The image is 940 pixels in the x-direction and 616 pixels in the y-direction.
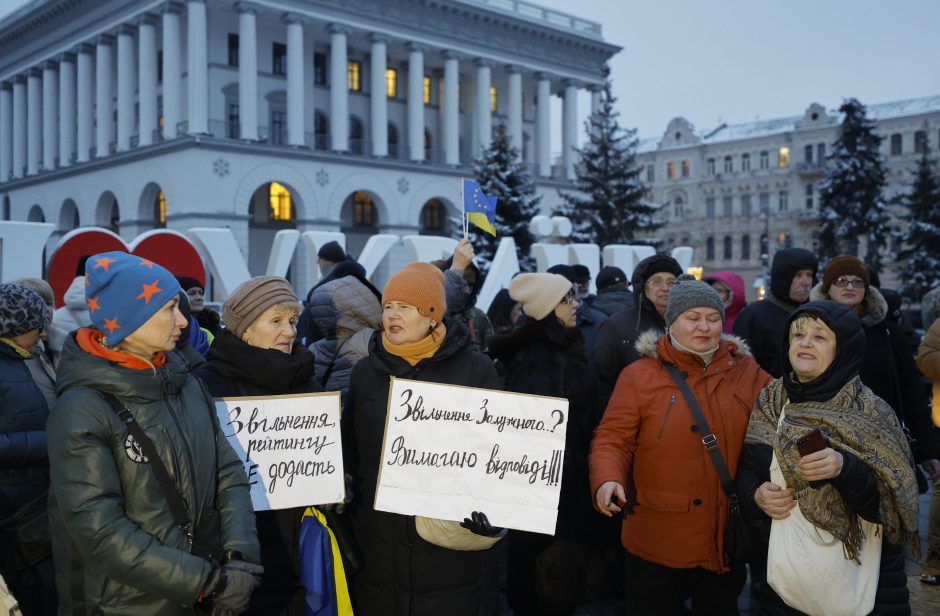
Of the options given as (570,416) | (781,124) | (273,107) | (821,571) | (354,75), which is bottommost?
(821,571)

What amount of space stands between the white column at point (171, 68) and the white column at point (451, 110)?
1385 cm

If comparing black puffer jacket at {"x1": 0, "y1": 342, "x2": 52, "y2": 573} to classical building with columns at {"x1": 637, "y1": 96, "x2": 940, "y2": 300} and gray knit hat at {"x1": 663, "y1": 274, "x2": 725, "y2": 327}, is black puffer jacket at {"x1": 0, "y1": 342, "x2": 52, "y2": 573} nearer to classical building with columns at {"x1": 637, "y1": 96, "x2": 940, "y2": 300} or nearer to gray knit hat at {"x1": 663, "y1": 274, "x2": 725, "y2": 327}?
gray knit hat at {"x1": 663, "y1": 274, "x2": 725, "y2": 327}

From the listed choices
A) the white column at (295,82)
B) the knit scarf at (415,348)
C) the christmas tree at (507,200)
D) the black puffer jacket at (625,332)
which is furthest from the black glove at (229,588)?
the white column at (295,82)

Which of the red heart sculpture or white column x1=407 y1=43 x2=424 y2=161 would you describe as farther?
white column x1=407 y1=43 x2=424 y2=161

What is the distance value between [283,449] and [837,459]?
2179mm

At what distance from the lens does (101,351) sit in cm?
266

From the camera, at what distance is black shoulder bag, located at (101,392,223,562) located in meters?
2.60

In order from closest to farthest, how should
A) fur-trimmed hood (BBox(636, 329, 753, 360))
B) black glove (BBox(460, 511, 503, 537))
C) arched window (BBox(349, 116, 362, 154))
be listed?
black glove (BBox(460, 511, 503, 537)) < fur-trimmed hood (BBox(636, 329, 753, 360)) < arched window (BBox(349, 116, 362, 154))

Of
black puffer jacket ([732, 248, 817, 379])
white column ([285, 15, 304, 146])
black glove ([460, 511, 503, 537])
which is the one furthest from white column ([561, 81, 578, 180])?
black glove ([460, 511, 503, 537])

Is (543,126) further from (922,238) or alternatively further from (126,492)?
(126,492)

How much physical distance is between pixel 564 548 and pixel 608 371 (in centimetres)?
118

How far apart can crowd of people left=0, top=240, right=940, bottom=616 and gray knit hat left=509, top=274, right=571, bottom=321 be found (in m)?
0.01

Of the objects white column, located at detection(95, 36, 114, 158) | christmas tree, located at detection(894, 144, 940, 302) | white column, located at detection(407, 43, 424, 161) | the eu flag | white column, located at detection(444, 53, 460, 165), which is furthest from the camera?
white column, located at detection(444, 53, 460, 165)

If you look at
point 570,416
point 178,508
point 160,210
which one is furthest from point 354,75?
point 178,508
